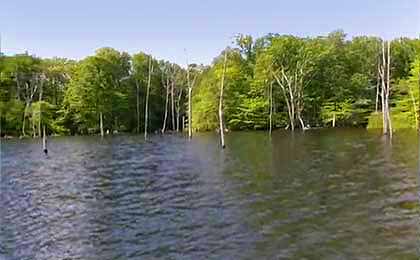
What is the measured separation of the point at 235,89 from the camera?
324 ft

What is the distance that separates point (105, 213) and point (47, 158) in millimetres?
29935

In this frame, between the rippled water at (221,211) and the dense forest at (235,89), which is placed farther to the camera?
the dense forest at (235,89)

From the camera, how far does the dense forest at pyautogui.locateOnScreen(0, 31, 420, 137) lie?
Result: 92.6 metres

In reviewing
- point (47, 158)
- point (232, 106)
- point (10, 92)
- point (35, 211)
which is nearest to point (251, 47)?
point (232, 106)

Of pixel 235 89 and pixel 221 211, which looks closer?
pixel 221 211

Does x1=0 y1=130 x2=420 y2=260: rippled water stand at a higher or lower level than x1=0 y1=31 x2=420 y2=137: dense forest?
lower

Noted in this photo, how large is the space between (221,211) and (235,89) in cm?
8001

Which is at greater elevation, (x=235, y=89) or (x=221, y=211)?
(x=235, y=89)

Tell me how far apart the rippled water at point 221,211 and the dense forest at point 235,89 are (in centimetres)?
5421

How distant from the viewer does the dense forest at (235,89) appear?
9262cm

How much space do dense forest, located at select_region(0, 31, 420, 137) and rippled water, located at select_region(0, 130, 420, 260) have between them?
54206mm

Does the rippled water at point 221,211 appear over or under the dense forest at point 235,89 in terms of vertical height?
under

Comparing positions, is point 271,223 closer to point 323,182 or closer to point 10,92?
point 323,182

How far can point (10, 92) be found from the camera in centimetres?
10344
